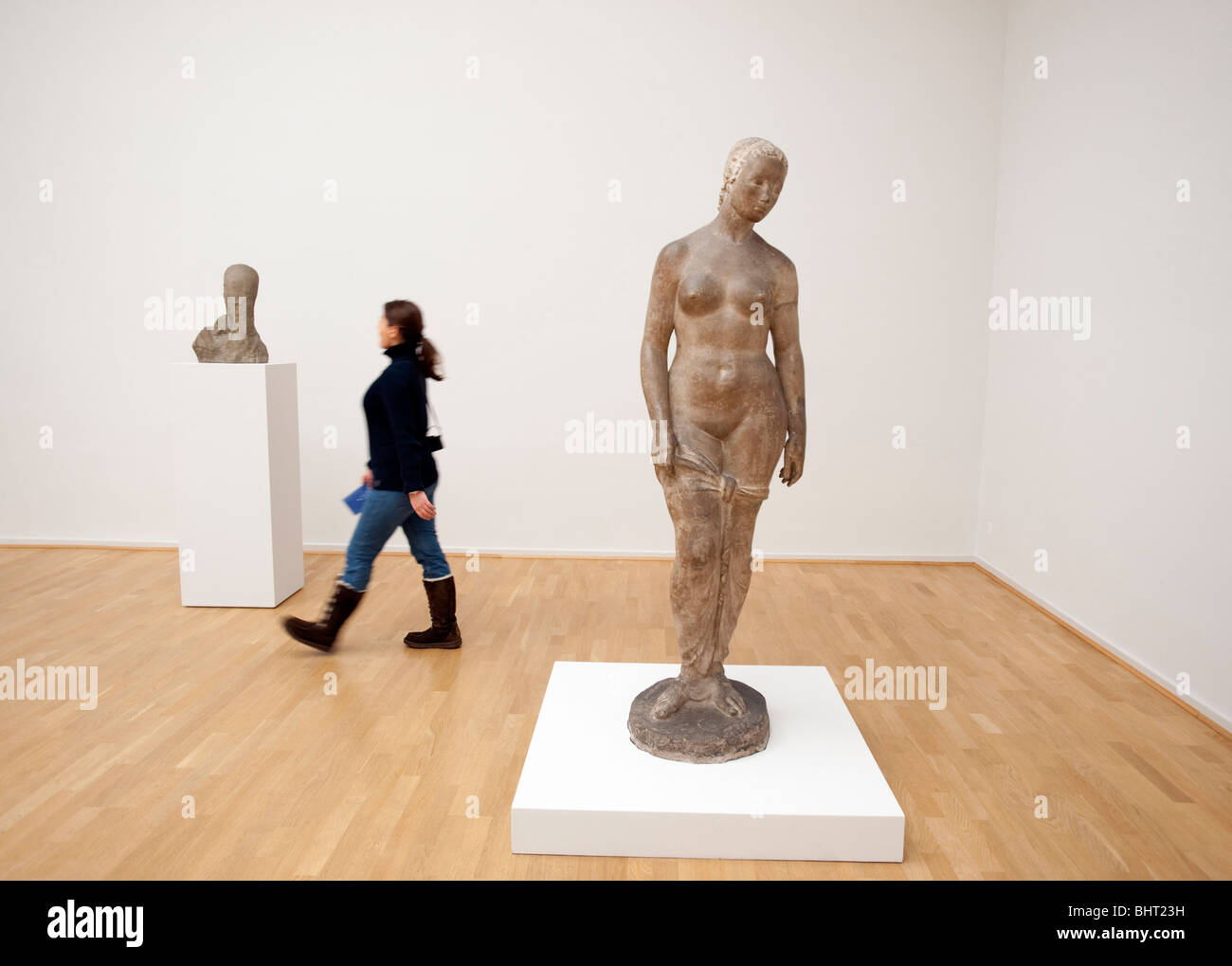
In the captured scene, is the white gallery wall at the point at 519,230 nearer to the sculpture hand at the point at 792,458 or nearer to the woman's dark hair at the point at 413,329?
the woman's dark hair at the point at 413,329

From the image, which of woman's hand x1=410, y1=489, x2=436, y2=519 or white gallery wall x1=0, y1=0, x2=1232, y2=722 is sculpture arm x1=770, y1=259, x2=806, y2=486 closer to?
woman's hand x1=410, y1=489, x2=436, y2=519

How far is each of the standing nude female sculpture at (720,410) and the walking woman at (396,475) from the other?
5.07 ft

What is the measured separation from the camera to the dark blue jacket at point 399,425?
4547 millimetres

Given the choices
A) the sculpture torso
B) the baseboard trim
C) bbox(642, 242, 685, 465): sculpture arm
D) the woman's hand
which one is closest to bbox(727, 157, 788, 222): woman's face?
the sculpture torso

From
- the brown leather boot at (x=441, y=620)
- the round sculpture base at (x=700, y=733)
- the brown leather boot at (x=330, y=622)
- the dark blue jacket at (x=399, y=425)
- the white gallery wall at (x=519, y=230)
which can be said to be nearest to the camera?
the round sculpture base at (x=700, y=733)

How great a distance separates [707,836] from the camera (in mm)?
3139

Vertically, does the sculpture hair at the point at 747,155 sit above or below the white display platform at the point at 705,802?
above

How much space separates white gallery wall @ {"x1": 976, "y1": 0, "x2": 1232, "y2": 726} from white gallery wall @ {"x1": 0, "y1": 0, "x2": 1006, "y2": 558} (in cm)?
58

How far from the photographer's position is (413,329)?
15.2ft

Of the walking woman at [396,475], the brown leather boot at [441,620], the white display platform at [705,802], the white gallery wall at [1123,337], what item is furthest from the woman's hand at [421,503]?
the white gallery wall at [1123,337]

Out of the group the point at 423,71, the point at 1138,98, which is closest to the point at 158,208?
the point at 423,71

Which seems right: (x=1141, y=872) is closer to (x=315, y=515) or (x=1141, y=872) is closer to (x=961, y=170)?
(x=961, y=170)

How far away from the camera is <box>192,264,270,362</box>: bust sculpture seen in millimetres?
5484

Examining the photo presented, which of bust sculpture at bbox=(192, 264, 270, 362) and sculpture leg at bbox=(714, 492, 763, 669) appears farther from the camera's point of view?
bust sculpture at bbox=(192, 264, 270, 362)
